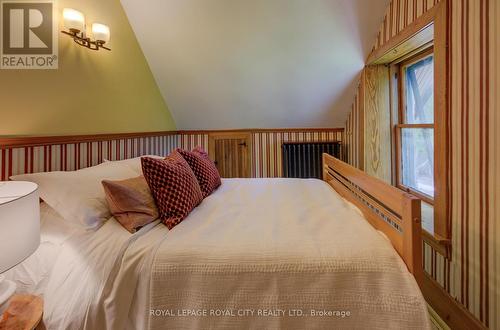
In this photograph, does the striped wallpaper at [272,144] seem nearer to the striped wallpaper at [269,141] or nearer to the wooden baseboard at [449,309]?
the striped wallpaper at [269,141]

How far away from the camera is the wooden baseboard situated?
135 cm

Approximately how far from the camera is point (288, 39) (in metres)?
2.50

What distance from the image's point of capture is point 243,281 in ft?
3.14

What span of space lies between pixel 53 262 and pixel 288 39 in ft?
8.08

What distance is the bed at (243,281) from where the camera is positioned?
3.01ft

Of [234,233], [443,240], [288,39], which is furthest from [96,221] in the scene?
[288,39]

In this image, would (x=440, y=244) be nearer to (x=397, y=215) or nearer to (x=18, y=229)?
(x=397, y=215)

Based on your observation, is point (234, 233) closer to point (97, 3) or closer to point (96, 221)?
point (96, 221)

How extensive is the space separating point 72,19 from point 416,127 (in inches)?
104

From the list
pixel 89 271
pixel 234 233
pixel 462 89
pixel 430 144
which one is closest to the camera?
pixel 89 271

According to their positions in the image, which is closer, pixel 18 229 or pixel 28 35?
pixel 18 229

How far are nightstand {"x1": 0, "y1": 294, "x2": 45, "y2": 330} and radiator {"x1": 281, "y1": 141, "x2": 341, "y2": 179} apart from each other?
2.96 meters

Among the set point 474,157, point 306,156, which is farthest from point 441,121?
point 306,156

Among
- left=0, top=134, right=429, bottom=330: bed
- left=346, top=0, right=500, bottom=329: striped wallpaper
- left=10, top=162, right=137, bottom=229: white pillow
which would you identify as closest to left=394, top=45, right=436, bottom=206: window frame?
left=346, top=0, right=500, bottom=329: striped wallpaper
